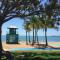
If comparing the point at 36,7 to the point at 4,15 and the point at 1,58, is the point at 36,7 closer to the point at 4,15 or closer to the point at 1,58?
the point at 4,15

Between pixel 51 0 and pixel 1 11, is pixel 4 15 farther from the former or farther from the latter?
pixel 51 0

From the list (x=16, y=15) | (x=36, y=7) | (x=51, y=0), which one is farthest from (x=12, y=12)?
(x=51, y=0)

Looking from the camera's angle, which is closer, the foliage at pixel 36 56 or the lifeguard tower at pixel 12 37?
the foliage at pixel 36 56

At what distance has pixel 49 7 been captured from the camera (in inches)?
698

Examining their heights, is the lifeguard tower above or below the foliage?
above

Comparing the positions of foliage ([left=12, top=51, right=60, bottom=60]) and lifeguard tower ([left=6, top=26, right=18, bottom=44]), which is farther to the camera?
lifeguard tower ([left=6, top=26, right=18, bottom=44])

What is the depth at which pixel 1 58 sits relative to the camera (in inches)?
743

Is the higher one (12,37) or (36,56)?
(12,37)

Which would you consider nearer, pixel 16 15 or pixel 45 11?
pixel 45 11

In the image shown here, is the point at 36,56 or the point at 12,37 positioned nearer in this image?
the point at 36,56

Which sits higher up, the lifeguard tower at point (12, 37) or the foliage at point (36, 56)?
the lifeguard tower at point (12, 37)

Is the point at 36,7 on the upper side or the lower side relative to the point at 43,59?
upper

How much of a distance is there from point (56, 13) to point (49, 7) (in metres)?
0.87

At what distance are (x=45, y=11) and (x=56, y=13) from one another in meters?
0.81
